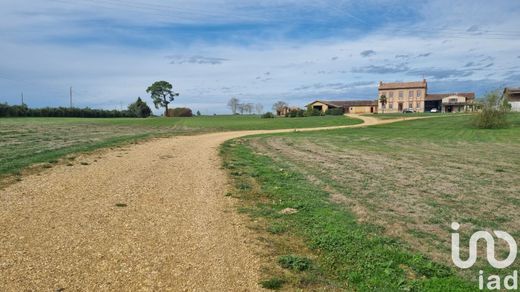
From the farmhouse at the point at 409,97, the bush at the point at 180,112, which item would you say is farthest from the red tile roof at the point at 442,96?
the bush at the point at 180,112

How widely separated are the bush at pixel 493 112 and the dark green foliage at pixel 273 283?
38.0m

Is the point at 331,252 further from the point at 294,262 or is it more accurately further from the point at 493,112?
Answer: the point at 493,112

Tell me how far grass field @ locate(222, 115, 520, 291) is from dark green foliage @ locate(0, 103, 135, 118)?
61473 mm

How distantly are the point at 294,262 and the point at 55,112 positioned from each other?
75564 mm

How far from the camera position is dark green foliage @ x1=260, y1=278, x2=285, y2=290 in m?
4.35

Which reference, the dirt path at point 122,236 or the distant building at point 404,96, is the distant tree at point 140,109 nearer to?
the distant building at point 404,96

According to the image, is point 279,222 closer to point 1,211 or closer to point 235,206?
point 235,206

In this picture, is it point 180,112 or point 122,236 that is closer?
point 122,236

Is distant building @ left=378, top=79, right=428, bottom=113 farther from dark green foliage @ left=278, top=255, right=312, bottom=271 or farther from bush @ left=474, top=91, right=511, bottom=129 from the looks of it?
dark green foliage @ left=278, top=255, right=312, bottom=271

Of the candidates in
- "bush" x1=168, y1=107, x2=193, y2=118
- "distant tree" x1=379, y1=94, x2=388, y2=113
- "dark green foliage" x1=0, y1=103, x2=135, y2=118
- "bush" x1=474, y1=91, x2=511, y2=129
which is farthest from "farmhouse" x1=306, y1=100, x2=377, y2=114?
"bush" x1=474, y1=91, x2=511, y2=129

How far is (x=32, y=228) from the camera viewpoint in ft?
19.2

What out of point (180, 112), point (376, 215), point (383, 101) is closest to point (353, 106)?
point (383, 101)

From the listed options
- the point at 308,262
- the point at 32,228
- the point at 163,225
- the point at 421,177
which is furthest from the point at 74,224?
the point at 421,177

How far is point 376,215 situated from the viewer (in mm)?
6984
